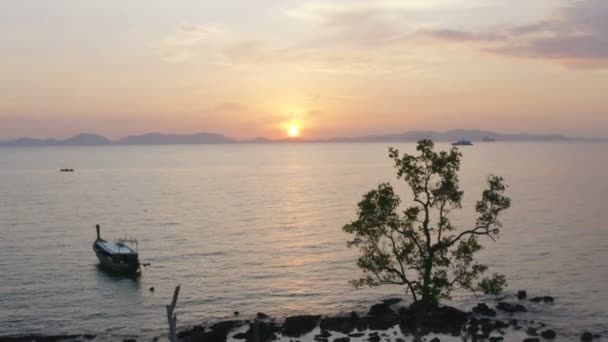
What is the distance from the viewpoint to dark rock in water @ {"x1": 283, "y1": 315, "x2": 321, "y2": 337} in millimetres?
50812

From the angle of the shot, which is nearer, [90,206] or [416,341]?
[416,341]

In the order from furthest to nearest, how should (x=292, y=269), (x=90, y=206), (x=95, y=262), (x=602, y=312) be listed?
(x=90, y=206), (x=95, y=262), (x=292, y=269), (x=602, y=312)

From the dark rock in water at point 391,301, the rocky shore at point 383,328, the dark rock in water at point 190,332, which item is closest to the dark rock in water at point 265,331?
the rocky shore at point 383,328

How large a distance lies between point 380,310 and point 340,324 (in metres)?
5.66

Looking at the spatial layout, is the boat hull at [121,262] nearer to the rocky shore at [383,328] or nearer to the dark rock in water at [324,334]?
the rocky shore at [383,328]

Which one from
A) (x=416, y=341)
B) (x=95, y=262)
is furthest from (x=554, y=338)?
(x=95, y=262)

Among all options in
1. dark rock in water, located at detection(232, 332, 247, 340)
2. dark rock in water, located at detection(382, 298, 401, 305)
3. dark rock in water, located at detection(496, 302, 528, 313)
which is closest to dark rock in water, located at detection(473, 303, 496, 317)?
dark rock in water, located at detection(496, 302, 528, 313)

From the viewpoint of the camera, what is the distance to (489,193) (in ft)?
129

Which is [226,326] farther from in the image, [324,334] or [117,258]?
[117,258]

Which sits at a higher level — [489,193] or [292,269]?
[489,193]

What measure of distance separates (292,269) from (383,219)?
39865mm

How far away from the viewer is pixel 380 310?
5638 cm

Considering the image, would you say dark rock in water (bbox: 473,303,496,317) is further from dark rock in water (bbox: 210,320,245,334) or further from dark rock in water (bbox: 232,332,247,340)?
dark rock in water (bbox: 210,320,245,334)

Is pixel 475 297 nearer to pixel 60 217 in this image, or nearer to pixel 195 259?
pixel 195 259
